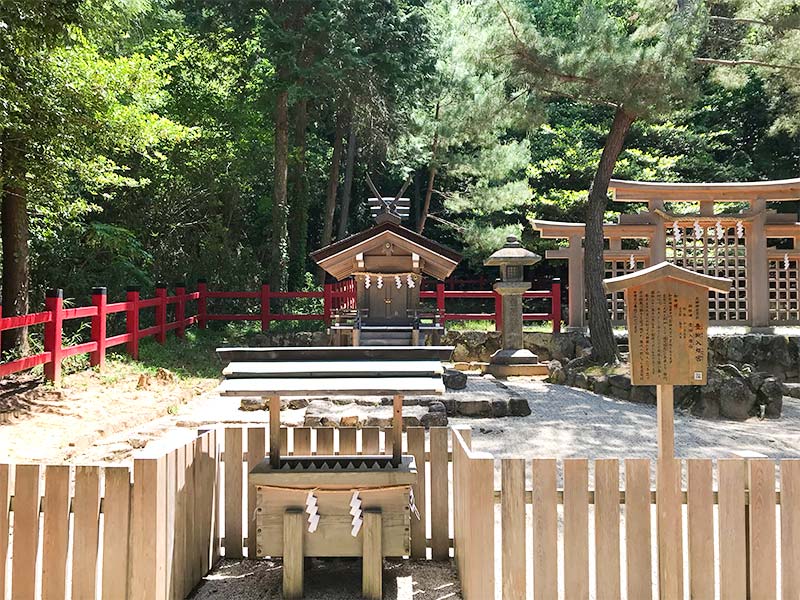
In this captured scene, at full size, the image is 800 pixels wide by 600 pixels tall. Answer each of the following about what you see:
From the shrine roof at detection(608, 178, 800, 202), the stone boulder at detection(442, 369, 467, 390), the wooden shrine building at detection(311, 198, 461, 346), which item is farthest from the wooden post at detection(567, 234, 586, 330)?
the stone boulder at detection(442, 369, 467, 390)

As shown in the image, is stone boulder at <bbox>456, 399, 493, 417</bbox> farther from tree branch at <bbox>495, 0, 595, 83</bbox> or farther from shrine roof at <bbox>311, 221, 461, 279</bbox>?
tree branch at <bbox>495, 0, 595, 83</bbox>

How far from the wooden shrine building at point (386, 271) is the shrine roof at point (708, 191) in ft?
15.3

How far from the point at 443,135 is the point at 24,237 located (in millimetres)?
12437

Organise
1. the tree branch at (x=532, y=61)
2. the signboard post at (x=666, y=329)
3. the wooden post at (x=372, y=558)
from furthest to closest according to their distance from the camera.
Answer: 1. the tree branch at (x=532, y=61)
2. the signboard post at (x=666, y=329)
3. the wooden post at (x=372, y=558)

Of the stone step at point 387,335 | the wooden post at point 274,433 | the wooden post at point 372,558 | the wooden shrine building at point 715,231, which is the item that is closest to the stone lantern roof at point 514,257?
A: the wooden shrine building at point 715,231

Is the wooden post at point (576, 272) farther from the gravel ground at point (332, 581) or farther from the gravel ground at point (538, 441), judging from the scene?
the gravel ground at point (332, 581)

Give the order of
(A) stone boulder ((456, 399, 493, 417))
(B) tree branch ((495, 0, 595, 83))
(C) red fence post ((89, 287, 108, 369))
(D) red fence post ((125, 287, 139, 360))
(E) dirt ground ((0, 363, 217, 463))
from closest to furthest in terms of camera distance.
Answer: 1. (E) dirt ground ((0, 363, 217, 463))
2. (A) stone boulder ((456, 399, 493, 417))
3. (C) red fence post ((89, 287, 108, 369))
4. (B) tree branch ((495, 0, 595, 83))
5. (D) red fence post ((125, 287, 139, 360))

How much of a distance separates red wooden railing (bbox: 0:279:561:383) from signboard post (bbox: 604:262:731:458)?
685 cm

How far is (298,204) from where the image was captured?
753 inches

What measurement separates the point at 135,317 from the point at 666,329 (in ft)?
32.0

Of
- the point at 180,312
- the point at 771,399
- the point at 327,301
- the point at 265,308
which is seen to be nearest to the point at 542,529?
the point at 771,399

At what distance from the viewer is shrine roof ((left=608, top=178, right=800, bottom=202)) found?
549 inches

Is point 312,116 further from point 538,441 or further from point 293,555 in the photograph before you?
point 293,555

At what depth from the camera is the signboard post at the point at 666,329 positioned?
3.84 metres
